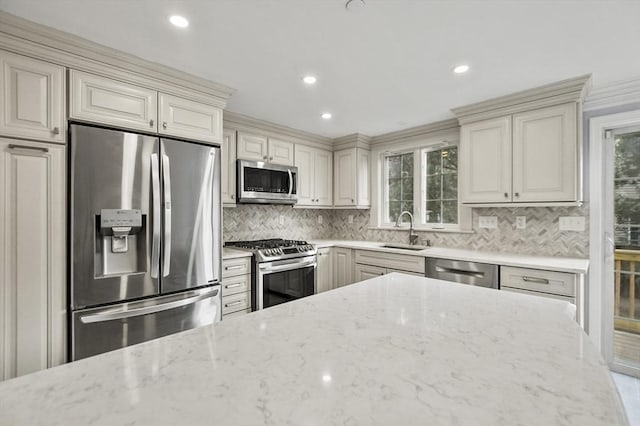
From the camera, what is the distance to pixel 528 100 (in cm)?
256

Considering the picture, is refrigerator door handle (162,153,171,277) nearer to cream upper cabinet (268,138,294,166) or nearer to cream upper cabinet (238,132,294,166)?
cream upper cabinet (238,132,294,166)

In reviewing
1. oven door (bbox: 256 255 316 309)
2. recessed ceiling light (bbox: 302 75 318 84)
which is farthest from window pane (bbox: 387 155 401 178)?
recessed ceiling light (bbox: 302 75 318 84)

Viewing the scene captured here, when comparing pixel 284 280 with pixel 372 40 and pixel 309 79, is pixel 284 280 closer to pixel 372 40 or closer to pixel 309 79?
pixel 309 79

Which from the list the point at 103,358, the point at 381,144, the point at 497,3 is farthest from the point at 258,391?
the point at 381,144

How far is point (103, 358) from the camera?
0.72 meters

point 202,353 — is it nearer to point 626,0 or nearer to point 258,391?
point 258,391

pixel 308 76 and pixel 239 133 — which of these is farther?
pixel 239 133

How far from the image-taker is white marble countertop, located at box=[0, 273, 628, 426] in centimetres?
51

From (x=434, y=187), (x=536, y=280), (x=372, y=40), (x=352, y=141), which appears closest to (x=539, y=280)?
(x=536, y=280)

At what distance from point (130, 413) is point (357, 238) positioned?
3993mm

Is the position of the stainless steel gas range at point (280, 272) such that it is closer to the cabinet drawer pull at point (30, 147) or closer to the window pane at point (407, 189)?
the window pane at point (407, 189)

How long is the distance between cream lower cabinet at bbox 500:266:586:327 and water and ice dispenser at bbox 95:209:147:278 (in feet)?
9.14

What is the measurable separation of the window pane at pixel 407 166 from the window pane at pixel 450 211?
59 cm

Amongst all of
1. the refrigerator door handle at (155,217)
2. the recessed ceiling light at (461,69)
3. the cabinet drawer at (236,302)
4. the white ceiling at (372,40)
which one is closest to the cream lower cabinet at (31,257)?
the refrigerator door handle at (155,217)
